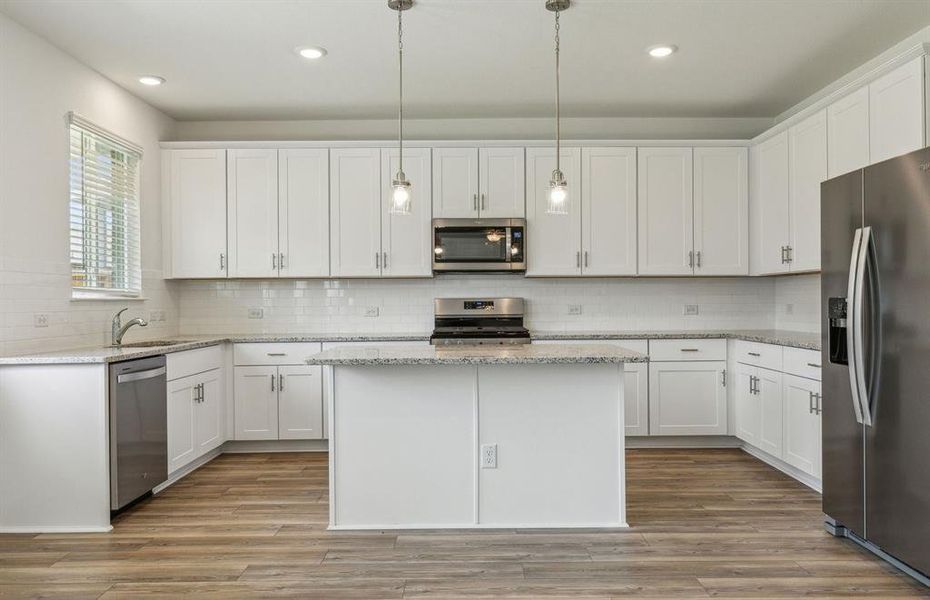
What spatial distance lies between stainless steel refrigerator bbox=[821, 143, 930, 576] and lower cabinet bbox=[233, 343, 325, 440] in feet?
11.4

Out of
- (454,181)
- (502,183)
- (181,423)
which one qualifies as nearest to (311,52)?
(454,181)

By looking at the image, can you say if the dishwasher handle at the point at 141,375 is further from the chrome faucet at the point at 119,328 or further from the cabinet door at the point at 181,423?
the chrome faucet at the point at 119,328

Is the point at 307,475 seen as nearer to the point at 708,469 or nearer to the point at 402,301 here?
the point at 402,301

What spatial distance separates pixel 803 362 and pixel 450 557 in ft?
8.25

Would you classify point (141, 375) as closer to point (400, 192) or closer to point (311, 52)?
point (400, 192)

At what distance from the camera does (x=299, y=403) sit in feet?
15.8

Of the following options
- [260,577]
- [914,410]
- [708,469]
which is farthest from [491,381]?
[708,469]

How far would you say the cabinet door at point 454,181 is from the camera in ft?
16.5

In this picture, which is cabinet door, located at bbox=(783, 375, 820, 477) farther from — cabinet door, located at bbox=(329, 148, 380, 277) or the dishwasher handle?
the dishwasher handle

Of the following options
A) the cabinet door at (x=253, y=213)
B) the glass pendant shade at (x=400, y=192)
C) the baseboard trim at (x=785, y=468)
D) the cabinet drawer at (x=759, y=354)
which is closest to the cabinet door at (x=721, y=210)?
the cabinet drawer at (x=759, y=354)

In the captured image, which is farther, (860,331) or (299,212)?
(299,212)

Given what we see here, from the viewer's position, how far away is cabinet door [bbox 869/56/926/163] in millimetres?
3098

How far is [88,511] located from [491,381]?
2.20 meters

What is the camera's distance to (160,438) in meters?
3.73
